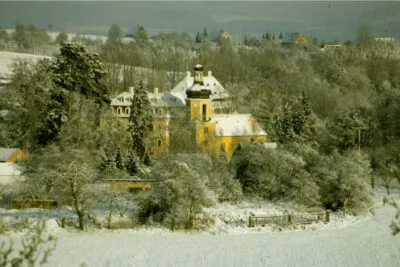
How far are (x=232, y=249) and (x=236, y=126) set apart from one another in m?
24.2

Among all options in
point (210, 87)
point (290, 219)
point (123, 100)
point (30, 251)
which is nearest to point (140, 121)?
point (123, 100)

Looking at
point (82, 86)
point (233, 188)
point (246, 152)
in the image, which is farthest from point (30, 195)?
point (246, 152)

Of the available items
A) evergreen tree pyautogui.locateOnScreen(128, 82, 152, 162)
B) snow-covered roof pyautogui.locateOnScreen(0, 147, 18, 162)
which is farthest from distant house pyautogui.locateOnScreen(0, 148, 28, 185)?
evergreen tree pyautogui.locateOnScreen(128, 82, 152, 162)

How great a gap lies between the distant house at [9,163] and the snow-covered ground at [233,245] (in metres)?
4.17

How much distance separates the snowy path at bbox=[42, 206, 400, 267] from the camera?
22.4 metres

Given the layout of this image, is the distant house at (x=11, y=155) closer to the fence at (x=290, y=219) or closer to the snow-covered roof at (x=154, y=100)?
the snow-covered roof at (x=154, y=100)

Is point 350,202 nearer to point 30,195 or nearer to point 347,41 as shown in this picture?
point 30,195

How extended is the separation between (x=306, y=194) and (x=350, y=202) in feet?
8.49

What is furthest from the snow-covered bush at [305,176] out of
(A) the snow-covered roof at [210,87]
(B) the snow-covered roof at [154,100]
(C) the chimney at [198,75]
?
A: (A) the snow-covered roof at [210,87]

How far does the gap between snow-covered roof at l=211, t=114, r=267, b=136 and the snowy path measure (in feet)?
65.8

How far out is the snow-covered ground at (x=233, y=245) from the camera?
22516 millimetres

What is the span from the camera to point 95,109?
128ft

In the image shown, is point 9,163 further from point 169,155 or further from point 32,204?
point 169,155

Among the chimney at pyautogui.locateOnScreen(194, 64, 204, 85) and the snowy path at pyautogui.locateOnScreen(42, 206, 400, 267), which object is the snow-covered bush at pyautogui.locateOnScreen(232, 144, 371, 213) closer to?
the snowy path at pyautogui.locateOnScreen(42, 206, 400, 267)
